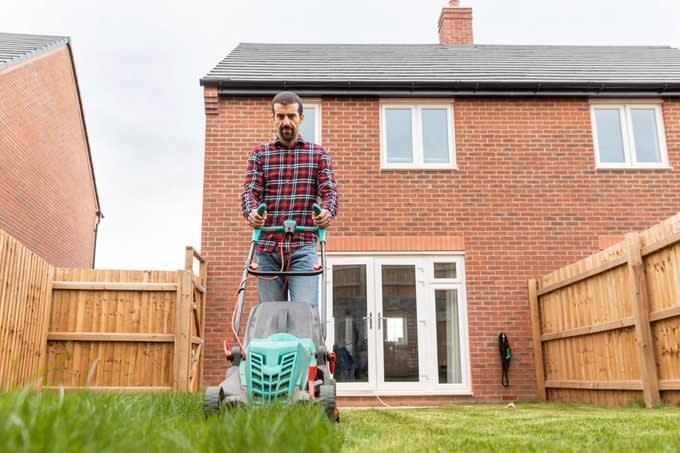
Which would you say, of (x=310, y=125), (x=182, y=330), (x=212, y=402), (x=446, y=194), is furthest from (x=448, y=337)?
(x=212, y=402)

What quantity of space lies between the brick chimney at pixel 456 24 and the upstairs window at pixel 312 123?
4.56 meters

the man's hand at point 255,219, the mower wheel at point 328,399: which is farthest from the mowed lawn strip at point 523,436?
the man's hand at point 255,219

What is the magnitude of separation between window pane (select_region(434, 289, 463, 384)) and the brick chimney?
20.8 feet

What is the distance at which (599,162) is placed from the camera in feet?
34.7

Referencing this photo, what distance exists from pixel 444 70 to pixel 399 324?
4665 millimetres

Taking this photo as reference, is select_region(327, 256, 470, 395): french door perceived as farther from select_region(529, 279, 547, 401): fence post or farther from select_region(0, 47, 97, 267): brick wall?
select_region(0, 47, 97, 267): brick wall

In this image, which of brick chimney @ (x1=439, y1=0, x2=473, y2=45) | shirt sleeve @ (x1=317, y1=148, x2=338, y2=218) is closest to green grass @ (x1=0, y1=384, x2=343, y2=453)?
shirt sleeve @ (x1=317, y1=148, x2=338, y2=218)

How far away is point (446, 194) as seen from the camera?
10289mm

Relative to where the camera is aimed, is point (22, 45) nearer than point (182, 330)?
No

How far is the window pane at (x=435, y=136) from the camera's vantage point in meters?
10.6

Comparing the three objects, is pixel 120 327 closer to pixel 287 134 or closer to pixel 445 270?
pixel 445 270

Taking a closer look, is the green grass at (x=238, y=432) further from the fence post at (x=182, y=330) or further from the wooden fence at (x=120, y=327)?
the wooden fence at (x=120, y=327)

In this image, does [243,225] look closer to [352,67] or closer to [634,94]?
[352,67]

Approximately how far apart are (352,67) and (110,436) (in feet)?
34.9
